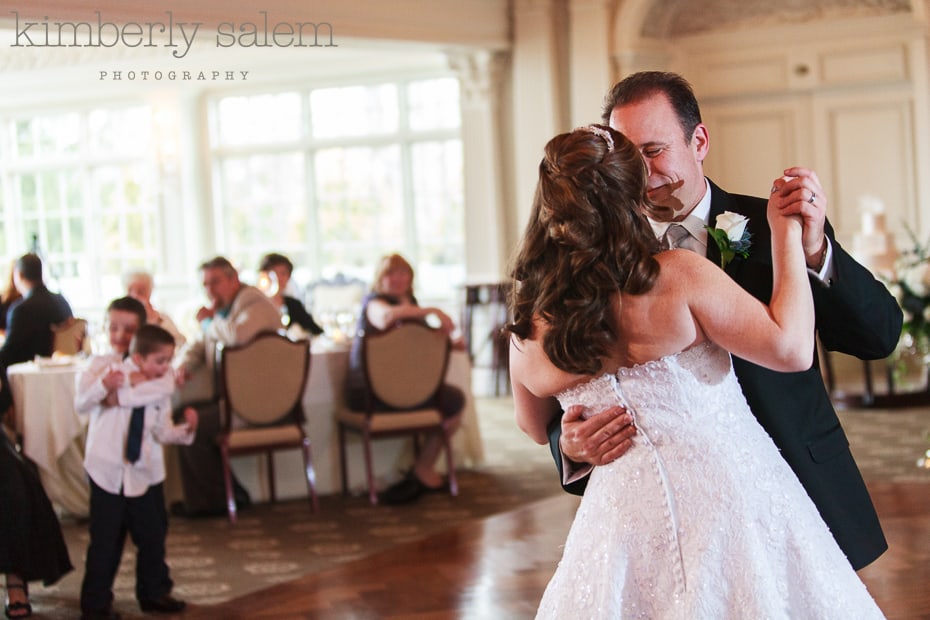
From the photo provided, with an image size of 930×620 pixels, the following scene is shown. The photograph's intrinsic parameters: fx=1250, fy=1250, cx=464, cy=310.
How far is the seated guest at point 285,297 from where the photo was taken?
8.37 metres

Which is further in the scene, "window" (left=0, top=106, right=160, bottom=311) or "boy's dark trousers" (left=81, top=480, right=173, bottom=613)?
"window" (left=0, top=106, right=160, bottom=311)

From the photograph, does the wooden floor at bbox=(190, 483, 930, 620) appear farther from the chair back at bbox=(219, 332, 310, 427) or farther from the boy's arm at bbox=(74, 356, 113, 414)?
the chair back at bbox=(219, 332, 310, 427)

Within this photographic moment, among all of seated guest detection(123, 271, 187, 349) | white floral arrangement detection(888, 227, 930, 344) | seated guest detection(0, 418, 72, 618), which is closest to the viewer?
seated guest detection(0, 418, 72, 618)

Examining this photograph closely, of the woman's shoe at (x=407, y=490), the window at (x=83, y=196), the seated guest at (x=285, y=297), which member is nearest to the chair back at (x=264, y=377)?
the woman's shoe at (x=407, y=490)

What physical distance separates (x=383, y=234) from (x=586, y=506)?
36.1 feet

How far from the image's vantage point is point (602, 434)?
217cm

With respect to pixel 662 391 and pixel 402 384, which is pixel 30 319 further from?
pixel 662 391

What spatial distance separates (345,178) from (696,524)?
37.1 feet

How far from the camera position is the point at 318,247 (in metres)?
13.3

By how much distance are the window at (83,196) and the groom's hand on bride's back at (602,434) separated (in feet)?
39.5

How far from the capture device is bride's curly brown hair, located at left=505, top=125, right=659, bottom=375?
2.02 metres

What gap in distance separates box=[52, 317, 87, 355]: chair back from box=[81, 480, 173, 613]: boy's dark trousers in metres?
2.77

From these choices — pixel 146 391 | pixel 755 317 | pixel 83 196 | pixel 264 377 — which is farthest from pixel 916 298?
pixel 83 196

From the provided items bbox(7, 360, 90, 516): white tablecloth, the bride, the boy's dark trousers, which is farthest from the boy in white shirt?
the bride
